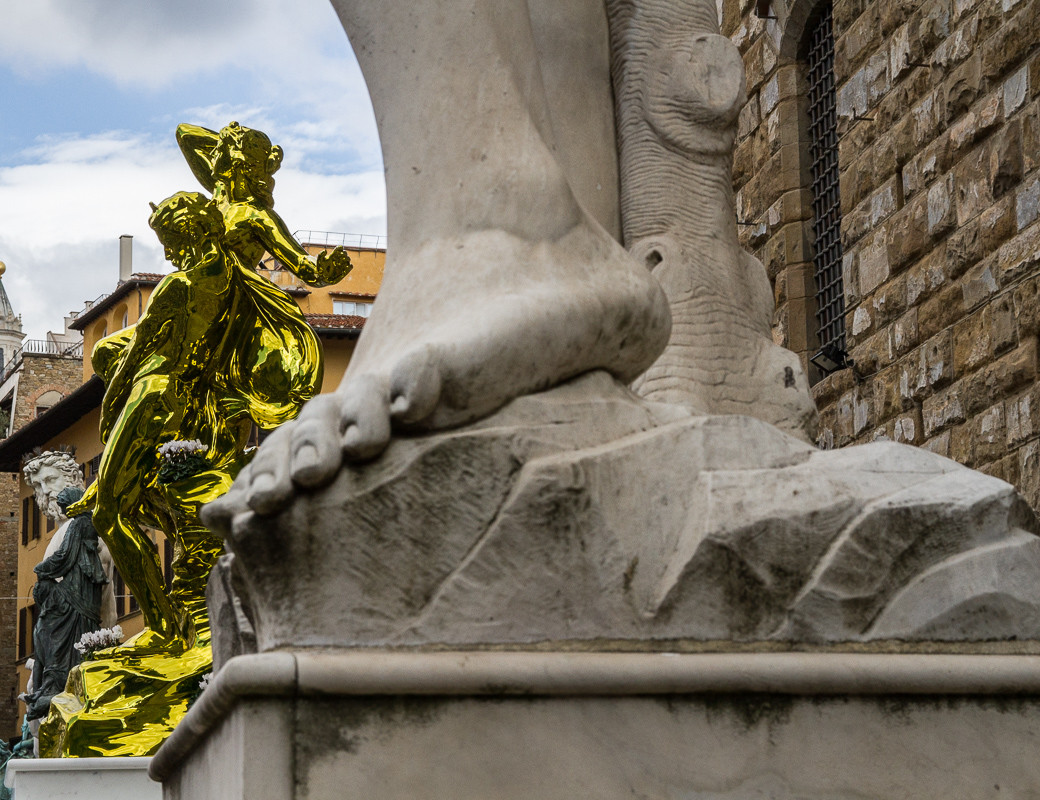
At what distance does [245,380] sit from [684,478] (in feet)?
11.2

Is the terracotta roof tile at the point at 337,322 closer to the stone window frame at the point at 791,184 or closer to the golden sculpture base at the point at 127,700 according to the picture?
the stone window frame at the point at 791,184

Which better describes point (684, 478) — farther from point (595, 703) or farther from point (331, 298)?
point (331, 298)

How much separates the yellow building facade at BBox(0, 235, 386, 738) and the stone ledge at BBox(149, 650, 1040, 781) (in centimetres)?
2554

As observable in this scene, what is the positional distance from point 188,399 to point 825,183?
583 centimetres

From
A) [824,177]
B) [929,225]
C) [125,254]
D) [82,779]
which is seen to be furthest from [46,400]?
[82,779]

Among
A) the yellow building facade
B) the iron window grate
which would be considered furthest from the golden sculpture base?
the yellow building facade

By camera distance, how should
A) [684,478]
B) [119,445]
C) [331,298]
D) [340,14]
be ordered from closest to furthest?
[684,478]
[340,14]
[119,445]
[331,298]

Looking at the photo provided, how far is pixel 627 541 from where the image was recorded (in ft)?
6.18

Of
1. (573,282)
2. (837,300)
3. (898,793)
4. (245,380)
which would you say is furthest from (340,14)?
(837,300)

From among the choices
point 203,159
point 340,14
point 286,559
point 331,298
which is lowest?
point 286,559

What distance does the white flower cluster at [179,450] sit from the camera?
4980mm

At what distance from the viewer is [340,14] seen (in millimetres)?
2189

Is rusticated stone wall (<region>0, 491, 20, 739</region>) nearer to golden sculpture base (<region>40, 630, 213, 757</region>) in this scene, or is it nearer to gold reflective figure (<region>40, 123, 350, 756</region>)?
gold reflective figure (<region>40, 123, 350, 756</region>)

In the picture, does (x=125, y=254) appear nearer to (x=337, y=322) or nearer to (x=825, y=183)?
(x=337, y=322)
